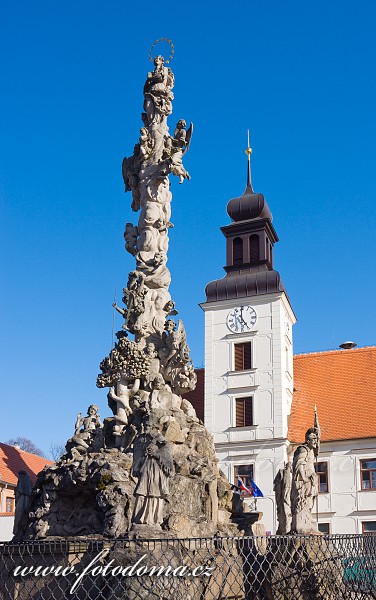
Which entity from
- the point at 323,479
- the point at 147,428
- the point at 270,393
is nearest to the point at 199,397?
the point at 270,393

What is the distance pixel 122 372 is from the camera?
47.7ft

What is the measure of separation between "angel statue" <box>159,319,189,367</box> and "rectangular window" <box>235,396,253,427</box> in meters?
19.9

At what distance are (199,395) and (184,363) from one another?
881 inches

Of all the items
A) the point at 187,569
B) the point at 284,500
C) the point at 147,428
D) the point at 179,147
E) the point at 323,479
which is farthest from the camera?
the point at 323,479

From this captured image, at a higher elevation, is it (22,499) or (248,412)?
(248,412)

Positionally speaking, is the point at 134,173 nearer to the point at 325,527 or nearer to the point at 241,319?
the point at 241,319

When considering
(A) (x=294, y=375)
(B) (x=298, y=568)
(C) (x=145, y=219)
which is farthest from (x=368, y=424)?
(B) (x=298, y=568)

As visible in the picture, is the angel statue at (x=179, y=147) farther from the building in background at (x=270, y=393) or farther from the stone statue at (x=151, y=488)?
the building in background at (x=270, y=393)

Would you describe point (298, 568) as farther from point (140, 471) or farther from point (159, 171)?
point (159, 171)

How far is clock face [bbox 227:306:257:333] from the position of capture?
35625mm

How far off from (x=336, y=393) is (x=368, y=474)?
4540mm

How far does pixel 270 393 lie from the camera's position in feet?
112

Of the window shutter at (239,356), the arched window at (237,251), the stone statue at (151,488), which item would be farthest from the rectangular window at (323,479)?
the stone statue at (151,488)

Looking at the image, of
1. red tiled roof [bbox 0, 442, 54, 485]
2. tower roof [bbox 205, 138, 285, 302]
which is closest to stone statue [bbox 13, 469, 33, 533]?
red tiled roof [bbox 0, 442, 54, 485]
